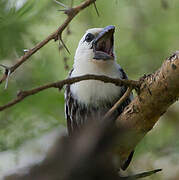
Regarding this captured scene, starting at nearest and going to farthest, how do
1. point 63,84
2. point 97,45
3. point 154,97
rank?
point 63,84 → point 154,97 → point 97,45

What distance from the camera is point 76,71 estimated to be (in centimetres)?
368

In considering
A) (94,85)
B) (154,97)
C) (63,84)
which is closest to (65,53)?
(94,85)

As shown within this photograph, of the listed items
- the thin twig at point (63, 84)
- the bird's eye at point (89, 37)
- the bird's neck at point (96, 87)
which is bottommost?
the thin twig at point (63, 84)

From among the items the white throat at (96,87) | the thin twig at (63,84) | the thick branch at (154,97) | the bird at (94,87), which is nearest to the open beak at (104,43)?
the bird at (94,87)

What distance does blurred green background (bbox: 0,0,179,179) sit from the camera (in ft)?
9.41

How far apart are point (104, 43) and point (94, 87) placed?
0.58m

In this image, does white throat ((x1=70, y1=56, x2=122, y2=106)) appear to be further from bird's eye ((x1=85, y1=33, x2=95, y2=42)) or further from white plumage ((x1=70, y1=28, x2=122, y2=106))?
bird's eye ((x1=85, y1=33, x2=95, y2=42))

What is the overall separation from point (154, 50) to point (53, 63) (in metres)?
1.34

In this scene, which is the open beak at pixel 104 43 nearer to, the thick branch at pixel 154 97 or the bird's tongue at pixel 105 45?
the bird's tongue at pixel 105 45

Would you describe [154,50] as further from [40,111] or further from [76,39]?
[40,111]

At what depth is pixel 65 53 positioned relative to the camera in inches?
185

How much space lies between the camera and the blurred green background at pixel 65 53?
2867 mm

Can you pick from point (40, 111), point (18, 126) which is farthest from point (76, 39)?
point (18, 126)

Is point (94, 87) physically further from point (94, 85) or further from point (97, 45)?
point (97, 45)
